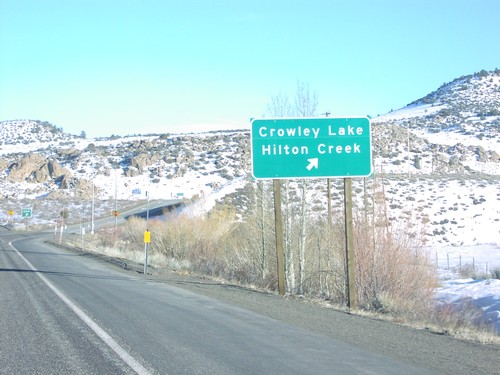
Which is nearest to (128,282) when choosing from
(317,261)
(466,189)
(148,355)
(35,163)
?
(317,261)

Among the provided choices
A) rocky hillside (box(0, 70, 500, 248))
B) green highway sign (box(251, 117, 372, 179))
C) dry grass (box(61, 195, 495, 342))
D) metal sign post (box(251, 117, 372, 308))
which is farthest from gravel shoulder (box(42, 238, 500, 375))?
rocky hillside (box(0, 70, 500, 248))

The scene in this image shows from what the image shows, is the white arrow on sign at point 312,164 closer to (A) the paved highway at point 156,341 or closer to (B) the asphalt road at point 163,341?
(B) the asphalt road at point 163,341

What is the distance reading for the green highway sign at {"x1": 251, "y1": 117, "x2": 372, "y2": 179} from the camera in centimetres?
1664

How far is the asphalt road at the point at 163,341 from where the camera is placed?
7688mm

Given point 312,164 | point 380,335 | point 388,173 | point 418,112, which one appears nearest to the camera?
point 380,335

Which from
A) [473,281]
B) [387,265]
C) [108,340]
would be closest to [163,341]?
[108,340]

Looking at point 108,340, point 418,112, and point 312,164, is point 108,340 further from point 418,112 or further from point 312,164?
point 418,112

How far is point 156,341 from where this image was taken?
30.0ft

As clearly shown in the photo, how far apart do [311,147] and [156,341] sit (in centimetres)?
897

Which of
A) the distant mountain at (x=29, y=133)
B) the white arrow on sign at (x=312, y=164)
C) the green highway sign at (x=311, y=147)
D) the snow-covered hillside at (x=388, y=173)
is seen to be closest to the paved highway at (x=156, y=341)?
the green highway sign at (x=311, y=147)

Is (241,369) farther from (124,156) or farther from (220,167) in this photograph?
(124,156)

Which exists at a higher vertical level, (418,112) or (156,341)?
(418,112)

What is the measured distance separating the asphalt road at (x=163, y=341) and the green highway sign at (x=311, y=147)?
13.3 ft

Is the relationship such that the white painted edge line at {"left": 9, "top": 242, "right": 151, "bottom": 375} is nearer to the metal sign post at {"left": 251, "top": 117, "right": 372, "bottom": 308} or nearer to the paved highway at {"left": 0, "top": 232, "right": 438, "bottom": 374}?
the paved highway at {"left": 0, "top": 232, "right": 438, "bottom": 374}
